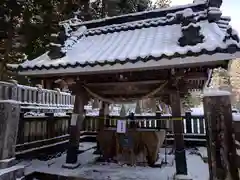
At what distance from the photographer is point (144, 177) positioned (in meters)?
5.04

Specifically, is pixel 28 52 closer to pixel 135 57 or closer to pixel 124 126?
pixel 124 126

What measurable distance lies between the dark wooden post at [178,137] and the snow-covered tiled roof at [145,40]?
1.34 m

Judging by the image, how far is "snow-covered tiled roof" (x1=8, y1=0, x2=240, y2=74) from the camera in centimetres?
400

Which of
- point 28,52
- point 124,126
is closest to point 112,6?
point 28,52

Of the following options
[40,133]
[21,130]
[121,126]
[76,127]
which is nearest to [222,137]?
[121,126]

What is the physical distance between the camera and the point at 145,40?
569 cm

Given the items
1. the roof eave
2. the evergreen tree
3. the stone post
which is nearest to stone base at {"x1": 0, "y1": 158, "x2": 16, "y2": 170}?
the stone post

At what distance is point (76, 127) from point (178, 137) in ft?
9.11

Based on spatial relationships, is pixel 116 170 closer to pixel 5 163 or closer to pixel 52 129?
pixel 5 163

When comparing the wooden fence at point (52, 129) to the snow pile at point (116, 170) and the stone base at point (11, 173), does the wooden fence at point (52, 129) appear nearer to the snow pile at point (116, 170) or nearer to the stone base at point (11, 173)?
the snow pile at point (116, 170)

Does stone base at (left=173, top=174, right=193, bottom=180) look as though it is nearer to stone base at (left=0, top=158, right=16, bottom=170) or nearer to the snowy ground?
the snowy ground

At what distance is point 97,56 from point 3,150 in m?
2.75

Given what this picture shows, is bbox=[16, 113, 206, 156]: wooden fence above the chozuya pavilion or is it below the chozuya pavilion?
below

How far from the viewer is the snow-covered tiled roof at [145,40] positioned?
4004 mm
